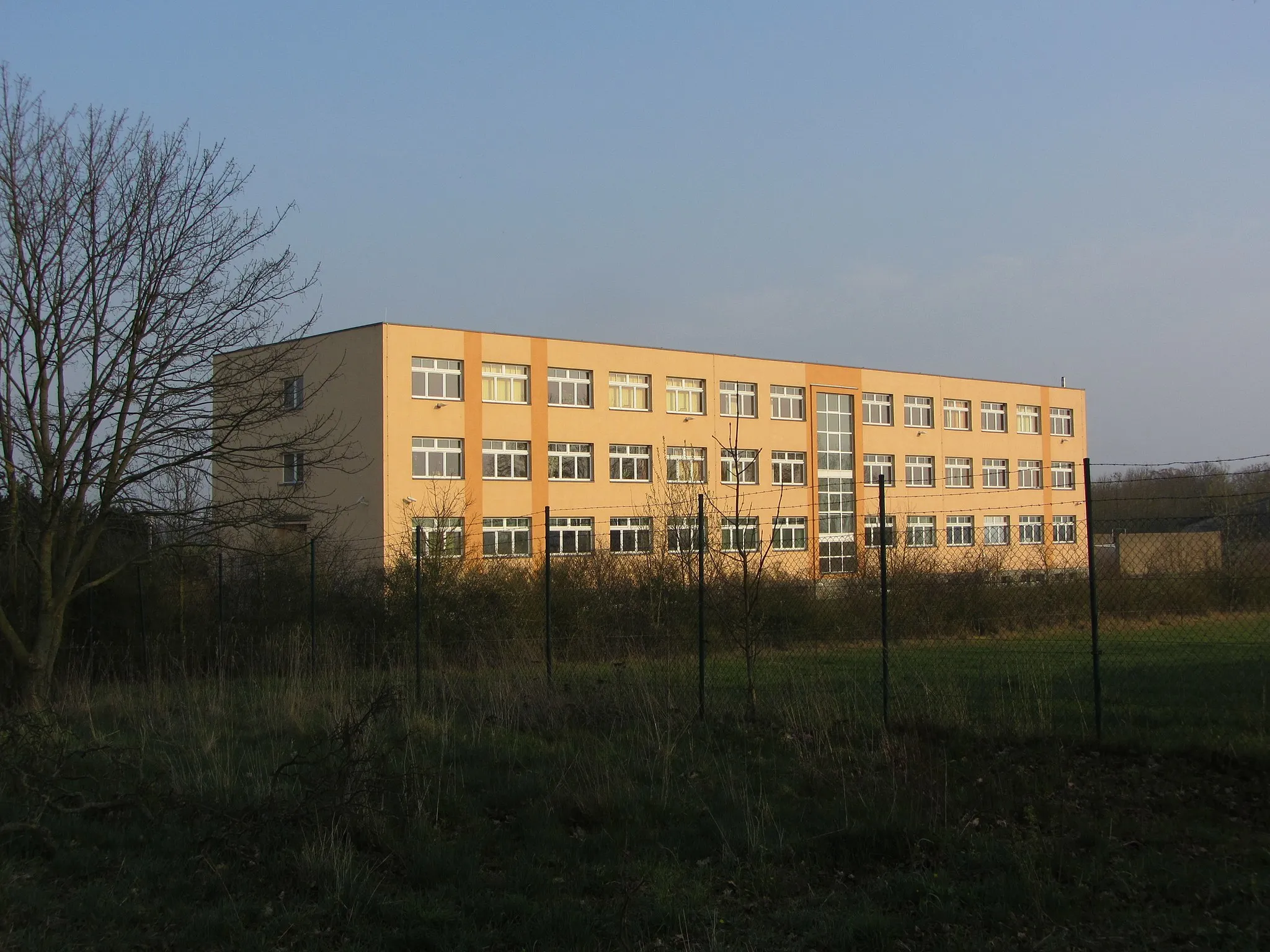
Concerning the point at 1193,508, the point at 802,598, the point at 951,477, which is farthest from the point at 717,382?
the point at 1193,508

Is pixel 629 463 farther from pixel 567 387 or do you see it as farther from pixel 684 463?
pixel 567 387

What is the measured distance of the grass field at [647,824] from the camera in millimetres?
5754

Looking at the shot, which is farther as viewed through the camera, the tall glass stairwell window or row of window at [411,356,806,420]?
the tall glass stairwell window

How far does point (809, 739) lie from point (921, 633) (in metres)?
8.41

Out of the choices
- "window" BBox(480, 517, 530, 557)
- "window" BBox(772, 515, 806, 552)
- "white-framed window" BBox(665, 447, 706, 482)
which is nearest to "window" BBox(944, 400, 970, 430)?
"window" BBox(772, 515, 806, 552)

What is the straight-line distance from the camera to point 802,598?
18719 millimetres

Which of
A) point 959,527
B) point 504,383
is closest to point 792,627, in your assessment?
point 504,383

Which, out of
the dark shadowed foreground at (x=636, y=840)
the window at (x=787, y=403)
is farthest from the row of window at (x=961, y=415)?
the dark shadowed foreground at (x=636, y=840)

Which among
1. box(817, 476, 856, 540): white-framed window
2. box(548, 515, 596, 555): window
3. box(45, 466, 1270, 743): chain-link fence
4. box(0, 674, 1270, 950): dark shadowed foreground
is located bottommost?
box(0, 674, 1270, 950): dark shadowed foreground

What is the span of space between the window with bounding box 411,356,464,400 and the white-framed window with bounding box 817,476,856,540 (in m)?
17.4

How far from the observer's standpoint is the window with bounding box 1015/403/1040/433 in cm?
5628

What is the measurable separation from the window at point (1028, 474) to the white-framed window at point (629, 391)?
22.6m

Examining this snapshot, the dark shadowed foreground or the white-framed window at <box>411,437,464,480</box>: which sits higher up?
the white-framed window at <box>411,437,464,480</box>

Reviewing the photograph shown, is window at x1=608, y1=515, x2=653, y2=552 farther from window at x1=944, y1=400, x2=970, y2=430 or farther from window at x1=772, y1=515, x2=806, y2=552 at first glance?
window at x1=944, y1=400, x2=970, y2=430
